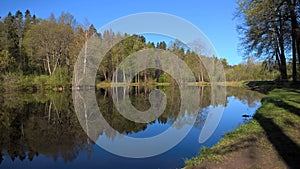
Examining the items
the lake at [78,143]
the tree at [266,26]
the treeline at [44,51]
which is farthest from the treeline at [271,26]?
the treeline at [44,51]

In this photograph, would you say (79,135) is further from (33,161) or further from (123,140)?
(33,161)

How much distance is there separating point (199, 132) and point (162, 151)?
2877mm

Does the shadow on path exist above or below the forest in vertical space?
below

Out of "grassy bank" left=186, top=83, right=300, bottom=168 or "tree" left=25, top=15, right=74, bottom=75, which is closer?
"grassy bank" left=186, top=83, right=300, bottom=168

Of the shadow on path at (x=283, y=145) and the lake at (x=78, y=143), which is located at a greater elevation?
the shadow on path at (x=283, y=145)

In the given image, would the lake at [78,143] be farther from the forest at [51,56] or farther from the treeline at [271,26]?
the forest at [51,56]

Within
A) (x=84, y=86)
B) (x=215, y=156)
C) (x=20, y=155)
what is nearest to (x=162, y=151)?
(x=215, y=156)

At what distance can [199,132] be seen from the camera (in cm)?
1007

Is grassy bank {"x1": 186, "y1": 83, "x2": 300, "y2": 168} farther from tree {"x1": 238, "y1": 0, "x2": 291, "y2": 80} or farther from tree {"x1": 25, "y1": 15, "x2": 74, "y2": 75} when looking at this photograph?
tree {"x1": 25, "y1": 15, "x2": 74, "y2": 75}

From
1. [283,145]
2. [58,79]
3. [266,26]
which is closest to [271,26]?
[266,26]

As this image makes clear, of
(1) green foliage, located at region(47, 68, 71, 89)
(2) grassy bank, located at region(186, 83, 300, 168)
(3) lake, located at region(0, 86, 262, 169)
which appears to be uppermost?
(1) green foliage, located at region(47, 68, 71, 89)

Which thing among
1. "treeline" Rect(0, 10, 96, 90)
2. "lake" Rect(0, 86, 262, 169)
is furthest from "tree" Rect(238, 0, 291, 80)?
"treeline" Rect(0, 10, 96, 90)

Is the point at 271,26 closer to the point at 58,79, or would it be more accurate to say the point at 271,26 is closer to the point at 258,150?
the point at 258,150

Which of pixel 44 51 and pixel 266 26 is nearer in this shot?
pixel 266 26
